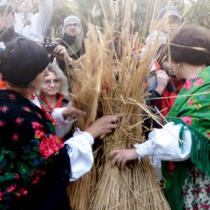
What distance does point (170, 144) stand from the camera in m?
1.65

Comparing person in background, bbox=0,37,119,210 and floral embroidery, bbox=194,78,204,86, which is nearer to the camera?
person in background, bbox=0,37,119,210

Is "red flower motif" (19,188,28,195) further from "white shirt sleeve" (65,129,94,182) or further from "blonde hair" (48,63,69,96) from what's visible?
"blonde hair" (48,63,69,96)

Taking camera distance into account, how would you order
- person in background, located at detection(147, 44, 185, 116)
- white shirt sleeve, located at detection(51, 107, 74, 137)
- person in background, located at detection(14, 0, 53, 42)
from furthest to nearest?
person in background, located at detection(14, 0, 53, 42) < person in background, located at detection(147, 44, 185, 116) < white shirt sleeve, located at detection(51, 107, 74, 137)

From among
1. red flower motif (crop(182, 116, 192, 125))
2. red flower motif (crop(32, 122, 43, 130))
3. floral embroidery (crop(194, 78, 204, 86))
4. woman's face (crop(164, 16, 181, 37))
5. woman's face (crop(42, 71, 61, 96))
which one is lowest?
woman's face (crop(42, 71, 61, 96))

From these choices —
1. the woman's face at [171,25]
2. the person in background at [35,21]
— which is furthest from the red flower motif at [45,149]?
the person in background at [35,21]

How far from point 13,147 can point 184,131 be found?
71 centimetres

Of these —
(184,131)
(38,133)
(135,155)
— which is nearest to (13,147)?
(38,133)

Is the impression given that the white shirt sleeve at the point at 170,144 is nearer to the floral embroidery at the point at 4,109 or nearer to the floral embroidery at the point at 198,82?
the floral embroidery at the point at 198,82

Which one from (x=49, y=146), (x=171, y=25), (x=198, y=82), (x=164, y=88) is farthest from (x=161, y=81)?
(x=49, y=146)

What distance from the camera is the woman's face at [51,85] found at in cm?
264

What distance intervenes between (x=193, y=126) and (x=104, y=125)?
0.38m

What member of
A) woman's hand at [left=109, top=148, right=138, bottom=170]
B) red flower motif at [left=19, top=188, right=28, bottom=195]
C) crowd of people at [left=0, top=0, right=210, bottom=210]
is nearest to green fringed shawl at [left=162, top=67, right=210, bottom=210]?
crowd of people at [left=0, top=0, right=210, bottom=210]

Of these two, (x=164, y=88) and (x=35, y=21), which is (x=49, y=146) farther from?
(x=35, y=21)

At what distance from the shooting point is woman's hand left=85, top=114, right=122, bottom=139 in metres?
1.71
